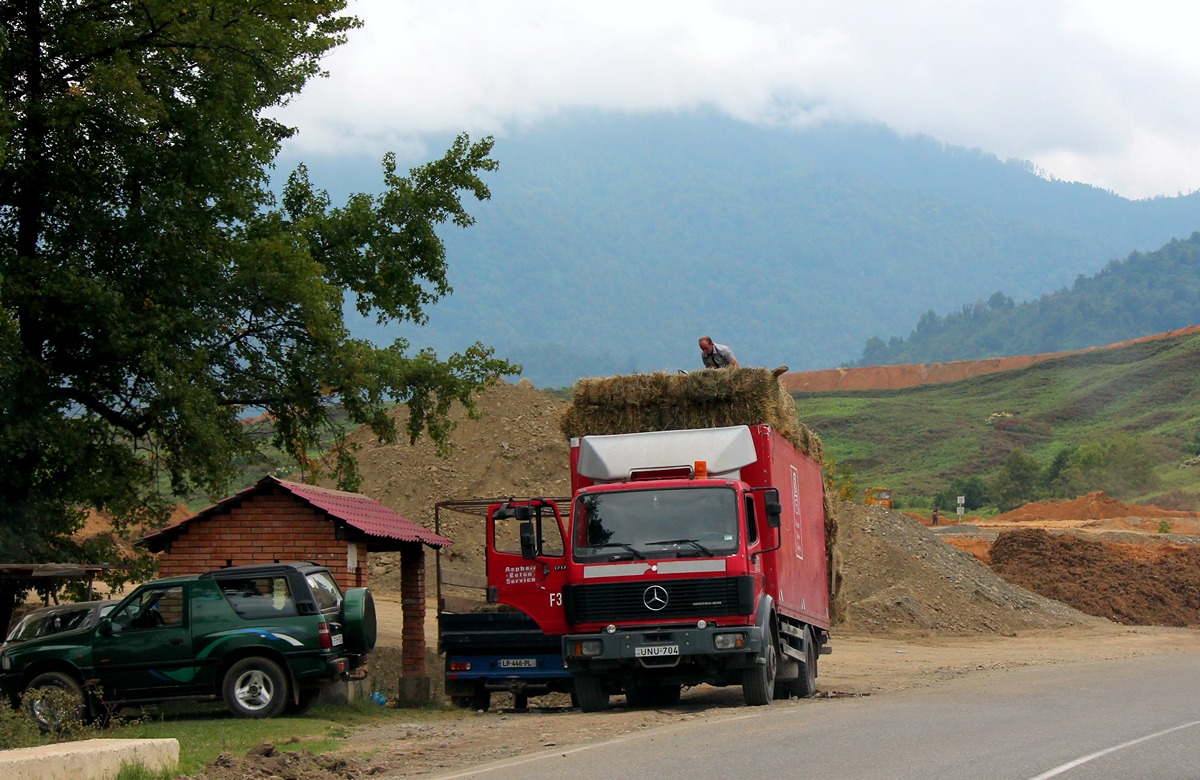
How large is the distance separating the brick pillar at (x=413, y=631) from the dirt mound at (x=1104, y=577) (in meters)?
25.9

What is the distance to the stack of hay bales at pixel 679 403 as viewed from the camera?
721 inches

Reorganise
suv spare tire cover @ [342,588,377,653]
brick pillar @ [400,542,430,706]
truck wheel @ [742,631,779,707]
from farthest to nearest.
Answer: brick pillar @ [400,542,430,706], suv spare tire cover @ [342,588,377,653], truck wheel @ [742,631,779,707]

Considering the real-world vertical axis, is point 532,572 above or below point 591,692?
above

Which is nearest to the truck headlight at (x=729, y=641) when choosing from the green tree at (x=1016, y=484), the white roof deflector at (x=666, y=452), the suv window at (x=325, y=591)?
the white roof deflector at (x=666, y=452)

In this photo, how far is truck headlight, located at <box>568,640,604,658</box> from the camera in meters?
16.1

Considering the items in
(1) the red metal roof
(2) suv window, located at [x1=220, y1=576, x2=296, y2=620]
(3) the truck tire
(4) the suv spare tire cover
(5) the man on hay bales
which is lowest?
(3) the truck tire

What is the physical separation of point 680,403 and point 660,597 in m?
3.57

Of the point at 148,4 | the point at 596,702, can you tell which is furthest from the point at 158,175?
the point at 596,702

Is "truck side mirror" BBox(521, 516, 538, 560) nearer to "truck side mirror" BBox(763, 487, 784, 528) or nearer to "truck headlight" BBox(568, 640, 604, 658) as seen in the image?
"truck headlight" BBox(568, 640, 604, 658)

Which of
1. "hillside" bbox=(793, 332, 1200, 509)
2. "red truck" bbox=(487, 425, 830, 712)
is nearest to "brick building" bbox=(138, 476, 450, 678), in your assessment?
"red truck" bbox=(487, 425, 830, 712)

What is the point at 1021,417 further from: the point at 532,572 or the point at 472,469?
the point at 532,572

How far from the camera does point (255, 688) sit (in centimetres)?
1684

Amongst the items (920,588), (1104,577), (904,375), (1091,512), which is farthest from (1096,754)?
Answer: (904,375)

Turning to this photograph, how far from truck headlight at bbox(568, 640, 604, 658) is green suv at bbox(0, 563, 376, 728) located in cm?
307
